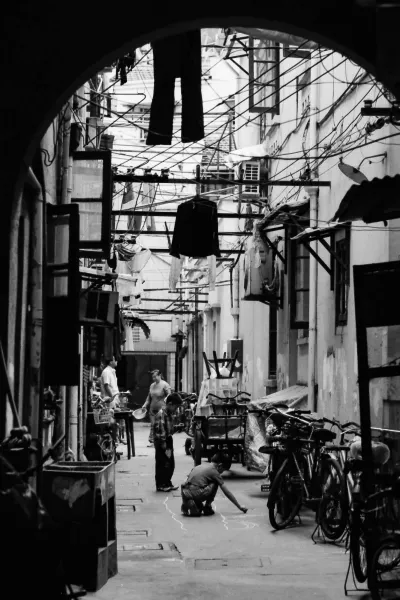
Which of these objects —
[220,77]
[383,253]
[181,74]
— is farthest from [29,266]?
[220,77]

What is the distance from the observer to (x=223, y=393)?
912 inches

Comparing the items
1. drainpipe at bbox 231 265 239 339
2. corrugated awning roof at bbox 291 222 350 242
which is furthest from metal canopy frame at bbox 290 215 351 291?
drainpipe at bbox 231 265 239 339

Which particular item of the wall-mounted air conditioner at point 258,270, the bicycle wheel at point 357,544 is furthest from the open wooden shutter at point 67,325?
the wall-mounted air conditioner at point 258,270

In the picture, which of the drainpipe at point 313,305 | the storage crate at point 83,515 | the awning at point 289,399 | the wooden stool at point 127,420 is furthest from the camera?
the wooden stool at point 127,420

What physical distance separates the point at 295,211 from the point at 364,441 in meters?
11.8

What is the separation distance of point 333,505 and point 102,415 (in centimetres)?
1102

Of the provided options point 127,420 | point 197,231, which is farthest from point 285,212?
point 127,420

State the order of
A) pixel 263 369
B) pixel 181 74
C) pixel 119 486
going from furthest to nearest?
pixel 263 369 → pixel 119 486 → pixel 181 74

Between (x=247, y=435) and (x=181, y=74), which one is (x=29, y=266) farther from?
(x=247, y=435)

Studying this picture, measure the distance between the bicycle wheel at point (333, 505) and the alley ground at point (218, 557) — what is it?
0.21 metres

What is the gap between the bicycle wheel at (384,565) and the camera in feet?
27.3

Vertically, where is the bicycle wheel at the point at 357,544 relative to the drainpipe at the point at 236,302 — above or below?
below

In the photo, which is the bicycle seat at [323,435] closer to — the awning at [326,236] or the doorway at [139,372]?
the awning at [326,236]

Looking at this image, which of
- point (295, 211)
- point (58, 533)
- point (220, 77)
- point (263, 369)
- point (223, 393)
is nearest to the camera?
point (58, 533)
